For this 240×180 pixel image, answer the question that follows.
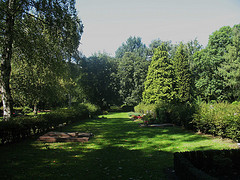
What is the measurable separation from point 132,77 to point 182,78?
44.7ft

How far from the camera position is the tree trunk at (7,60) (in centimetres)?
802

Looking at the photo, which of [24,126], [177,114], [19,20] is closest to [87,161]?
[24,126]

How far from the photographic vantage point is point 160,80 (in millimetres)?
29656

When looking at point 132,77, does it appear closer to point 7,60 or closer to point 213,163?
point 7,60

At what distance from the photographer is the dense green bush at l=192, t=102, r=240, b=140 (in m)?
7.66

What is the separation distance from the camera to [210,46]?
32.5m

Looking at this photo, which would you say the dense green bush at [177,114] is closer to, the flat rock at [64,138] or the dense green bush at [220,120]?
the dense green bush at [220,120]

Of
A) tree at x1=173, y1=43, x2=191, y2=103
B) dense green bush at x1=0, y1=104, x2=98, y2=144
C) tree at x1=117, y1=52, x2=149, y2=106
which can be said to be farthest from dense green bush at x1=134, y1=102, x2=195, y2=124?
tree at x1=117, y1=52, x2=149, y2=106

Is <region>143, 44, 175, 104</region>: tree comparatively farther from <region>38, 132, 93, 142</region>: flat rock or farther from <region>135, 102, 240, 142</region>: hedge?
<region>38, 132, 93, 142</region>: flat rock

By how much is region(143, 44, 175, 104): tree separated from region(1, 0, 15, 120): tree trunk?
22.7m

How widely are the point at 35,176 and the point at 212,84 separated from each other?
33875 mm

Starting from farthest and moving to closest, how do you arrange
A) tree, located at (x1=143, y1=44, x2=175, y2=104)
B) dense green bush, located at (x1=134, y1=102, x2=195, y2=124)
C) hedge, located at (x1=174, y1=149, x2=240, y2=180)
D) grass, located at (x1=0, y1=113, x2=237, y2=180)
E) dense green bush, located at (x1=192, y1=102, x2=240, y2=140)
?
1. tree, located at (x1=143, y1=44, x2=175, y2=104)
2. dense green bush, located at (x1=134, y1=102, x2=195, y2=124)
3. dense green bush, located at (x1=192, y1=102, x2=240, y2=140)
4. grass, located at (x1=0, y1=113, x2=237, y2=180)
5. hedge, located at (x1=174, y1=149, x2=240, y2=180)

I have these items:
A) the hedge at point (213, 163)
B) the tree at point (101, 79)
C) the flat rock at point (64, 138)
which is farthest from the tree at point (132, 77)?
the hedge at point (213, 163)

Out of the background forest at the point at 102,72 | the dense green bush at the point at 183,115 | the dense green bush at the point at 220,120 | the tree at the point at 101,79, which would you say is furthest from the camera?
the tree at the point at 101,79
